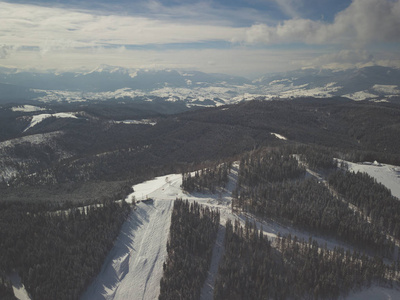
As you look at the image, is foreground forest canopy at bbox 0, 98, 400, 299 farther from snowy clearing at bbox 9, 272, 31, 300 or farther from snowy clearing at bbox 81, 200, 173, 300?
snowy clearing at bbox 81, 200, 173, 300

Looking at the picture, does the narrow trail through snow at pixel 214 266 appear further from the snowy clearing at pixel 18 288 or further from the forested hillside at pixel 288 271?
the snowy clearing at pixel 18 288

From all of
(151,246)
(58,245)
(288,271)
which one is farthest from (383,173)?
(58,245)

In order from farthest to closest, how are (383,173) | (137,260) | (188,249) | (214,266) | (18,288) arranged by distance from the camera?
(383,173) → (188,249) → (137,260) → (214,266) → (18,288)

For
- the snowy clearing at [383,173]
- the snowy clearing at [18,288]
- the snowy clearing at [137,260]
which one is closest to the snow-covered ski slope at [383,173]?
the snowy clearing at [383,173]

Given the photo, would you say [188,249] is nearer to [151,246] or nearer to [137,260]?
[151,246]

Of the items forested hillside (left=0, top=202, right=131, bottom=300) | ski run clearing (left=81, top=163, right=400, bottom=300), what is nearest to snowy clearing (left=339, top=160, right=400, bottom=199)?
ski run clearing (left=81, top=163, right=400, bottom=300)

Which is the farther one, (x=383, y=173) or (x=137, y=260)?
(x=383, y=173)
